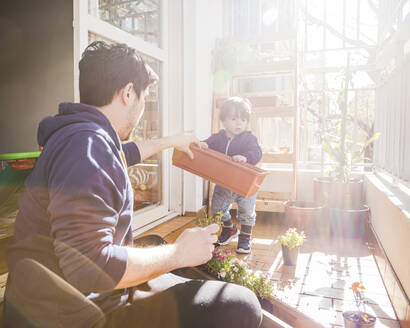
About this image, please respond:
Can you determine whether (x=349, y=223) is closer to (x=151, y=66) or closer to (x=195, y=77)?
(x=195, y=77)

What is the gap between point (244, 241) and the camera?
2.29m

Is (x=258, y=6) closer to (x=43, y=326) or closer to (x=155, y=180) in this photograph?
(x=155, y=180)

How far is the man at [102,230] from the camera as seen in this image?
62 centimetres

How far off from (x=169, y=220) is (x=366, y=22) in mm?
4191

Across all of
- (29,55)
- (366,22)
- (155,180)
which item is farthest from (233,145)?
(366,22)

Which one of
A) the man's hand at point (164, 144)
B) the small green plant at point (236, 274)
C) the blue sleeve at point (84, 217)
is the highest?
the man's hand at point (164, 144)

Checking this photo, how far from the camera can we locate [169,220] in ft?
9.41

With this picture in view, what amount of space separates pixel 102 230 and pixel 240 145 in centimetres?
191

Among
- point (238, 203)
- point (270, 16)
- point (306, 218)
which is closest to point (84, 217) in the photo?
point (238, 203)

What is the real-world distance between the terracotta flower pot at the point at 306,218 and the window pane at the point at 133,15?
71.5 inches

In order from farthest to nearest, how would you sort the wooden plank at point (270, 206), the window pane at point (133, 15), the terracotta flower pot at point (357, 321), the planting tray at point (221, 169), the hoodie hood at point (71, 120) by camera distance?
1. the wooden plank at point (270, 206)
2. the window pane at point (133, 15)
3. the planting tray at point (221, 169)
4. the terracotta flower pot at point (357, 321)
5. the hoodie hood at point (71, 120)

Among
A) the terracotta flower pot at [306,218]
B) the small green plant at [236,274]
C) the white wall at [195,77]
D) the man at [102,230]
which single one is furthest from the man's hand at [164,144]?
the white wall at [195,77]

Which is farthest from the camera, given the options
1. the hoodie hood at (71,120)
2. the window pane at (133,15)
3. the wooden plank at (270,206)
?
the wooden plank at (270,206)

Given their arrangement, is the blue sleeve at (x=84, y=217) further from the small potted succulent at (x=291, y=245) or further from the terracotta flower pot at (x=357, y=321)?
the small potted succulent at (x=291, y=245)
